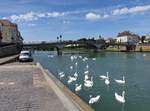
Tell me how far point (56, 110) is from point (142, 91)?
18944 millimetres

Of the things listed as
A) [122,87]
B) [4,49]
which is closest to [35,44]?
[4,49]

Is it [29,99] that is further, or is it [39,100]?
[29,99]

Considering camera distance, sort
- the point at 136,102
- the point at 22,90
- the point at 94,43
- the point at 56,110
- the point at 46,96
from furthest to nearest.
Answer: the point at 94,43 < the point at 136,102 < the point at 22,90 < the point at 46,96 < the point at 56,110

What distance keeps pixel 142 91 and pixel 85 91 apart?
15.8 feet

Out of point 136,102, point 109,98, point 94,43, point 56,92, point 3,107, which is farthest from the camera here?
point 94,43

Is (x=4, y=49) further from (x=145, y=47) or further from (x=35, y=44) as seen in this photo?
(x=145, y=47)

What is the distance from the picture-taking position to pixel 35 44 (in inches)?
6122

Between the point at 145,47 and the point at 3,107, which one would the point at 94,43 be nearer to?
the point at 145,47

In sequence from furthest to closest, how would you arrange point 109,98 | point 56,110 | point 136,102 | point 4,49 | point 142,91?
point 4,49 < point 142,91 < point 109,98 < point 136,102 < point 56,110

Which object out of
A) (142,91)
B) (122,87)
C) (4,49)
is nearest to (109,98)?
(142,91)

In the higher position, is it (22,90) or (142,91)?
(22,90)

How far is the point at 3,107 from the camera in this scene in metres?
15.0

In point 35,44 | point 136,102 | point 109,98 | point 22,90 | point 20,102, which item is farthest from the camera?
point 35,44

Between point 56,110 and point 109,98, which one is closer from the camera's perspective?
point 56,110
